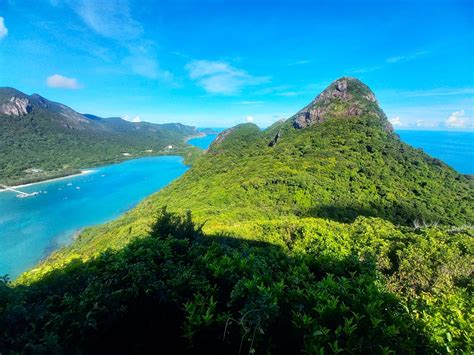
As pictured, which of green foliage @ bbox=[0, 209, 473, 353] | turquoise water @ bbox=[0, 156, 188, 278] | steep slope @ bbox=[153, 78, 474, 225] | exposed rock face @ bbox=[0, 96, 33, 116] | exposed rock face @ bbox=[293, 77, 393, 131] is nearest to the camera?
green foliage @ bbox=[0, 209, 473, 353]

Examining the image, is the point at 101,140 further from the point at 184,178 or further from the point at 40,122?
the point at 184,178

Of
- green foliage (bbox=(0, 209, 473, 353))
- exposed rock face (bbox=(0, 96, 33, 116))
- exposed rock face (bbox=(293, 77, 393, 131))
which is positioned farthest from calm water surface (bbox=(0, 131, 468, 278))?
exposed rock face (bbox=(0, 96, 33, 116))

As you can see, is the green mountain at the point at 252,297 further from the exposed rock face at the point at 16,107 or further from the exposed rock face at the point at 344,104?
the exposed rock face at the point at 16,107

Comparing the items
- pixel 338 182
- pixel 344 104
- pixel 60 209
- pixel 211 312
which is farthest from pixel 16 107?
pixel 211 312

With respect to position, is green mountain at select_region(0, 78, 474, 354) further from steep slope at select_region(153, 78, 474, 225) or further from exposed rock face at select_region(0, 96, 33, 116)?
exposed rock face at select_region(0, 96, 33, 116)

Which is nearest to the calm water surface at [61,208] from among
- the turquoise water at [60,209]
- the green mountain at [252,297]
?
the turquoise water at [60,209]

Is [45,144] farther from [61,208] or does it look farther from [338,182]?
[338,182]

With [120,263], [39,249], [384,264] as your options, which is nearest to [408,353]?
[120,263]
